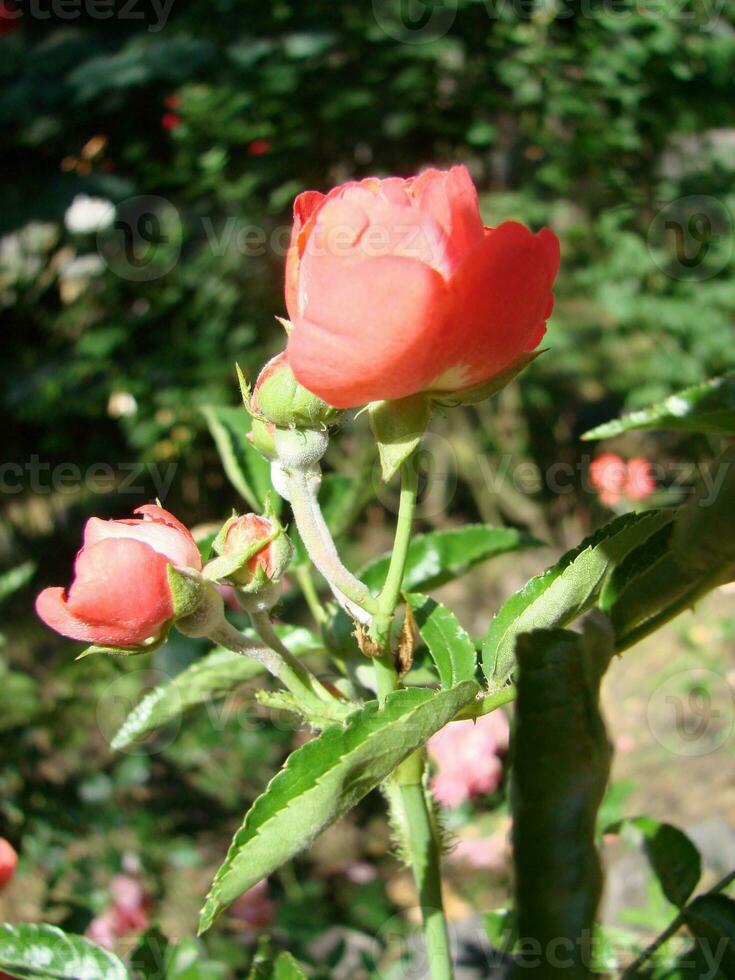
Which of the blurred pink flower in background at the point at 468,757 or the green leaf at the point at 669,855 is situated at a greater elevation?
the green leaf at the point at 669,855

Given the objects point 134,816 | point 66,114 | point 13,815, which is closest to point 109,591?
point 13,815

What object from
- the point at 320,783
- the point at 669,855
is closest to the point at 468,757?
the point at 669,855

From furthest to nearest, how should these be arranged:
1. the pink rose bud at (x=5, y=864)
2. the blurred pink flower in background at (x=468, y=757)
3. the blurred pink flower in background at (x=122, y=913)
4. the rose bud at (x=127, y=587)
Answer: the blurred pink flower in background at (x=468, y=757) < the blurred pink flower in background at (x=122, y=913) < the pink rose bud at (x=5, y=864) < the rose bud at (x=127, y=587)

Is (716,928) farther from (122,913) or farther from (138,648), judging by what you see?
(122,913)

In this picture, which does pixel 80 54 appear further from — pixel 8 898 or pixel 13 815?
pixel 8 898

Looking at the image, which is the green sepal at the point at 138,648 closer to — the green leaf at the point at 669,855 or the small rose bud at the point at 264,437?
the small rose bud at the point at 264,437

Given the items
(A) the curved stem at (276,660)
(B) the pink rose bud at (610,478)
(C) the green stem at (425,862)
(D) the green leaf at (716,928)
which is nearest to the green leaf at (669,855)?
(D) the green leaf at (716,928)

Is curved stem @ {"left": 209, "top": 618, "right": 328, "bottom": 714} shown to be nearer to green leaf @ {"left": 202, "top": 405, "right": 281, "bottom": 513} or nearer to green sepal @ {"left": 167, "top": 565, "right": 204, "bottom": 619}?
green sepal @ {"left": 167, "top": 565, "right": 204, "bottom": 619}
